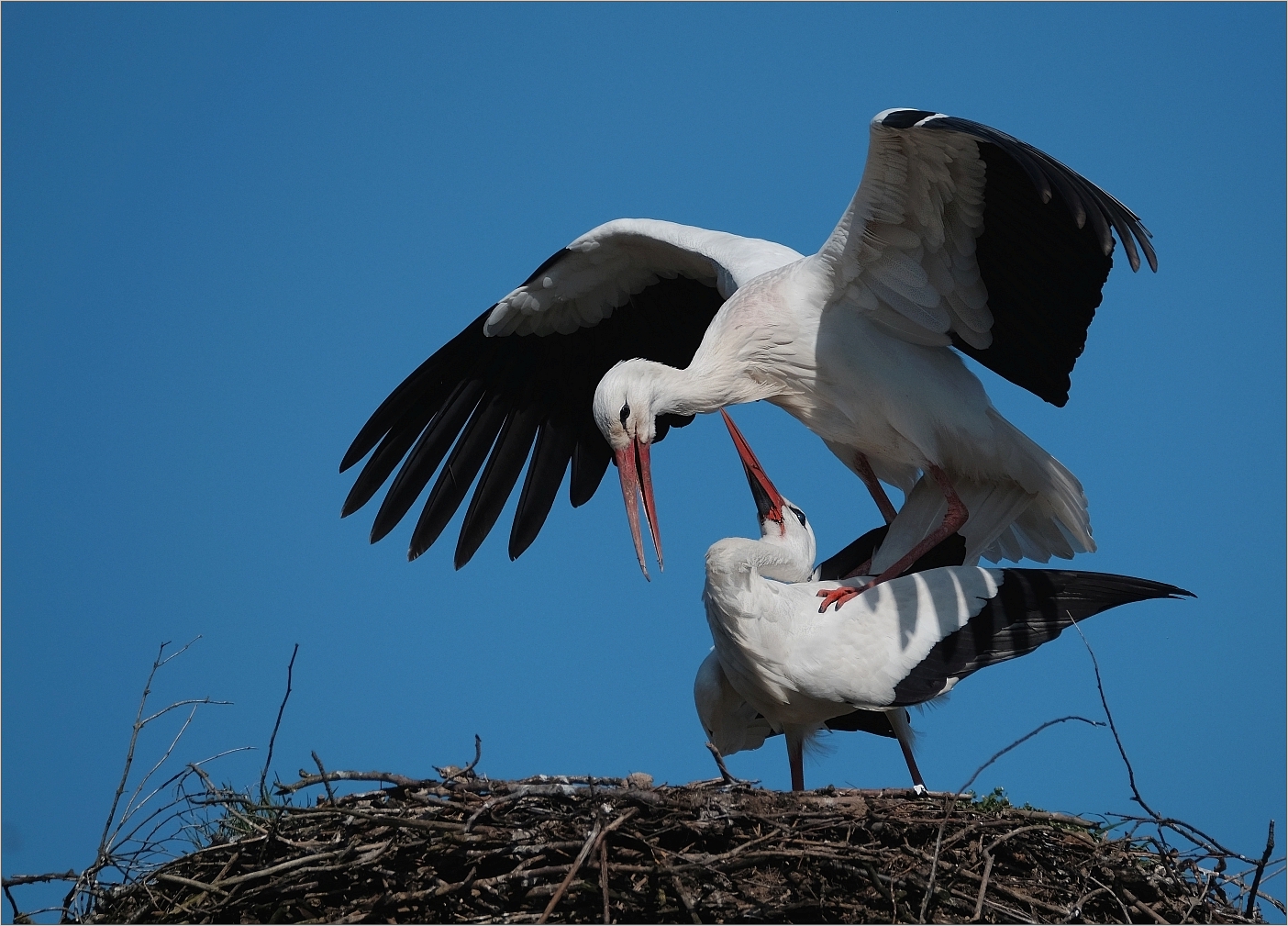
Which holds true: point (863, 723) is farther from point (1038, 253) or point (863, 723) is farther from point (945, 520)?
point (1038, 253)

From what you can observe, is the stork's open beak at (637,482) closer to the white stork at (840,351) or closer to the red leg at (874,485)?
the white stork at (840,351)

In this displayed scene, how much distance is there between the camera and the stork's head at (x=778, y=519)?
5.79 metres

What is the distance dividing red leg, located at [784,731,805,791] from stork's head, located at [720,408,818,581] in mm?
616

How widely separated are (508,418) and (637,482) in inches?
63.2

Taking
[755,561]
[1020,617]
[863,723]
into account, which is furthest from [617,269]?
[1020,617]

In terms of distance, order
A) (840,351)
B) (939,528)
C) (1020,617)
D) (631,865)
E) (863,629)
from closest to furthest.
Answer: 1. (631,865)
2. (863,629)
3. (1020,617)
4. (840,351)
5. (939,528)

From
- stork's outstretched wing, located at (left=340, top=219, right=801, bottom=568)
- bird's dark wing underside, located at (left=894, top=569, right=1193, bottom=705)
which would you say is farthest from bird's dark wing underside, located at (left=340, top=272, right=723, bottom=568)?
bird's dark wing underside, located at (left=894, top=569, right=1193, bottom=705)

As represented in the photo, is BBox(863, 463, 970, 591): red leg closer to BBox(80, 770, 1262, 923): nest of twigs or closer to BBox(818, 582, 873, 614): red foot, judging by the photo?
BBox(818, 582, 873, 614): red foot

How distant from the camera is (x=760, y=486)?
19.5 feet

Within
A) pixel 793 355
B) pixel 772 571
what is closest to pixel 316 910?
pixel 772 571

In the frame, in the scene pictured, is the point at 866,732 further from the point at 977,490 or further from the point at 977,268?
the point at 977,268

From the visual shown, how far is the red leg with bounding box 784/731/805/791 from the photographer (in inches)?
223

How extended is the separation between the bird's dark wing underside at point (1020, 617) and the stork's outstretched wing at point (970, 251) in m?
0.79

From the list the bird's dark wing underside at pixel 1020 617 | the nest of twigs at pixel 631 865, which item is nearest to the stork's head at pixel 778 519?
the bird's dark wing underside at pixel 1020 617
